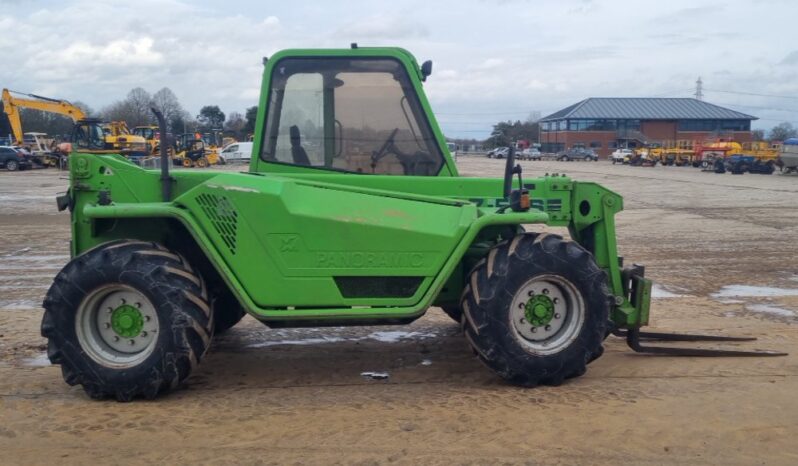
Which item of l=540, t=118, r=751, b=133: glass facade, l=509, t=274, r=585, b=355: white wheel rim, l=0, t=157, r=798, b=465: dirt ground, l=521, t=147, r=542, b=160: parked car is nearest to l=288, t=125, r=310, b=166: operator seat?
l=0, t=157, r=798, b=465: dirt ground

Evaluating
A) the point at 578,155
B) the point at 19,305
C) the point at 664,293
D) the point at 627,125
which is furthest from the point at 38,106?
the point at 627,125

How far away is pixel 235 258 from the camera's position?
513cm

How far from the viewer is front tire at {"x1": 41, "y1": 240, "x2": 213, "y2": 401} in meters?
5.04

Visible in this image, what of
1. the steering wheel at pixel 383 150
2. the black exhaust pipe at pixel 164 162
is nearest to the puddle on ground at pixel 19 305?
the black exhaust pipe at pixel 164 162

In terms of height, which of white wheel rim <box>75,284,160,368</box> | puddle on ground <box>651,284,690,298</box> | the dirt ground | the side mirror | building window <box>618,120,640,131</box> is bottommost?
the dirt ground

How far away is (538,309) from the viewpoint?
5.39m

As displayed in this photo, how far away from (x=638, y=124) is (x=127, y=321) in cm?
9701

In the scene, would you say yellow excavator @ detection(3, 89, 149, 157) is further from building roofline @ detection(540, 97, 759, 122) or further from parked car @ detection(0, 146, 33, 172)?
building roofline @ detection(540, 97, 759, 122)

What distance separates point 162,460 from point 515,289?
250cm

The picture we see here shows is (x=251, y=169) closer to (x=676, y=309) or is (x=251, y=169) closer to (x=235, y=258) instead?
(x=235, y=258)

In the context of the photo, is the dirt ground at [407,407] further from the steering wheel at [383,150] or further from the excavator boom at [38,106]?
the excavator boom at [38,106]

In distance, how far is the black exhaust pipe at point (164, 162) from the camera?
199 inches

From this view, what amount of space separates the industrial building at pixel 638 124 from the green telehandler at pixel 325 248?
291 ft

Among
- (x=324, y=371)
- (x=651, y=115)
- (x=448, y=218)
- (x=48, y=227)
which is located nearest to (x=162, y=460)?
(x=324, y=371)
